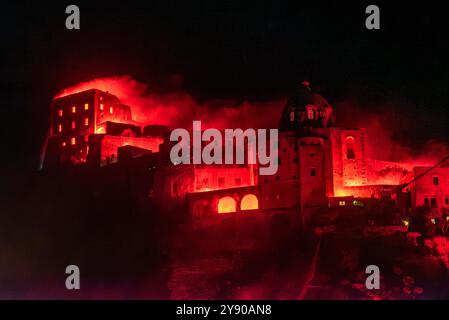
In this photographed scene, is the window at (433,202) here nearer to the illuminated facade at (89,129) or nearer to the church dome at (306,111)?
the church dome at (306,111)

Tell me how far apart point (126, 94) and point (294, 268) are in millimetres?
14867

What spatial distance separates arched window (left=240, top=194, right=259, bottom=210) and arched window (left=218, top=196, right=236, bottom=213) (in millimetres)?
421

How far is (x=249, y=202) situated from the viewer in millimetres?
29016

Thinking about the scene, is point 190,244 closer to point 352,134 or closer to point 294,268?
point 294,268

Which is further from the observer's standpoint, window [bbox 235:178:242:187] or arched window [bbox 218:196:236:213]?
window [bbox 235:178:242:187]

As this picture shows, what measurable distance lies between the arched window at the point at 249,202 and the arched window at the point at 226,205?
1.38 feet

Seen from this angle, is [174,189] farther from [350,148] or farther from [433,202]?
[433,202]

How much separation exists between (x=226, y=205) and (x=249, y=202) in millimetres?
1000

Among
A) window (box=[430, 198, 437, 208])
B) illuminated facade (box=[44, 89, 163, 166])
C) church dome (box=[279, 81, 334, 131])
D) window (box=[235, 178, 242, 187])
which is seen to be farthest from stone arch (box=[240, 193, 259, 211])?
illuminated facade (box=[44, 89, 163, 166])

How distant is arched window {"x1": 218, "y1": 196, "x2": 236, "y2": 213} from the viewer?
95.6 feet

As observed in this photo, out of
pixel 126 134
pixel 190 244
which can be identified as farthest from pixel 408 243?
pixel 126 134

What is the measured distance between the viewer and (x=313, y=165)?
2847 cm

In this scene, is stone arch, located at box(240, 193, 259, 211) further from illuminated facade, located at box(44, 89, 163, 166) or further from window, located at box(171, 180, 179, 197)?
illuminated facade, located at box(44, 89, 163, 166)

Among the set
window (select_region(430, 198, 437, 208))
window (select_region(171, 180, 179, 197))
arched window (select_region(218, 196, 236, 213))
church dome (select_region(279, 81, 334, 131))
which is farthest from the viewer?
church dome (select_region(279, 81, 334, 131))
